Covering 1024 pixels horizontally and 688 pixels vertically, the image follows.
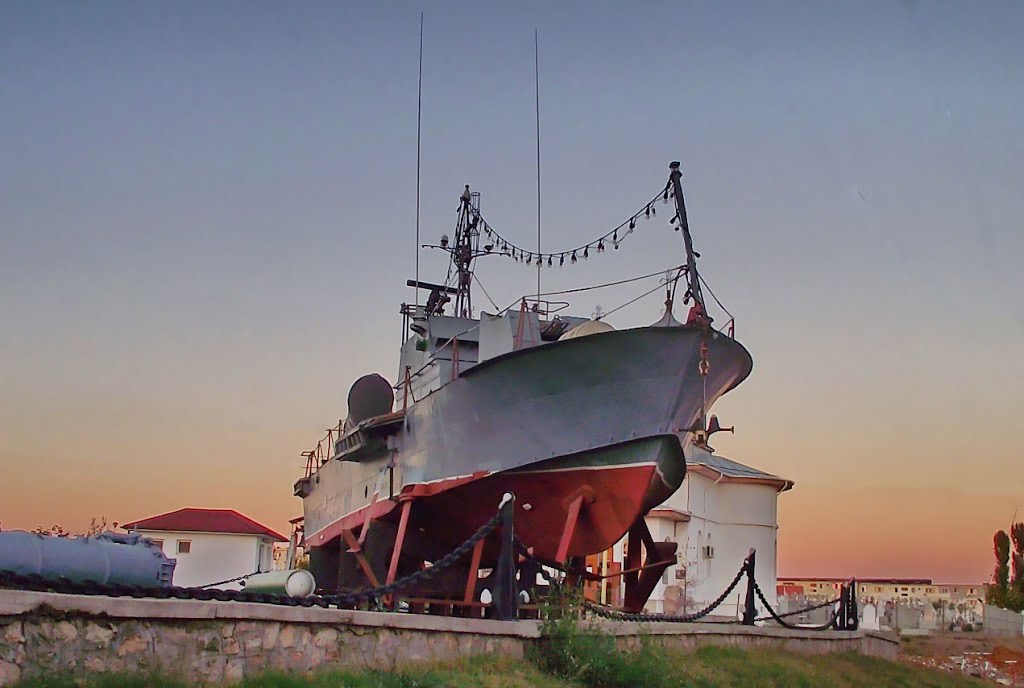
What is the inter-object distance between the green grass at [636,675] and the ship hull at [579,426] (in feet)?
9.20

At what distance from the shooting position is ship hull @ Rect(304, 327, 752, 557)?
15305 millimetres

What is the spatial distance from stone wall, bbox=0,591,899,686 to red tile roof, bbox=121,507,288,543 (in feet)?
118

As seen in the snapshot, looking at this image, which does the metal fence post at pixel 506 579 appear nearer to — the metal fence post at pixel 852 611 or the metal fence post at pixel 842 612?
the metal fence post at pixel 842 612

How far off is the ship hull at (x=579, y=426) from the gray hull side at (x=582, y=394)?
15 mm

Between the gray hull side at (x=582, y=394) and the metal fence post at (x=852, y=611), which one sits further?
the metal fence post at (x=852, y=611)

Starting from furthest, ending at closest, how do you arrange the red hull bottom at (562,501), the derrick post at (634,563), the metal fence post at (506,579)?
the derrick post at (634,563) < the red hull bottom at (562,501) < the metal fence post at (506,579)

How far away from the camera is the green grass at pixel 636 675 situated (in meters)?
7.54

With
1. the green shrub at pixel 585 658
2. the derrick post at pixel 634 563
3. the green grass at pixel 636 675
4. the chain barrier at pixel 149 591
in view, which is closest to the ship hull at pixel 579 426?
the derrick post at pixel 634 563

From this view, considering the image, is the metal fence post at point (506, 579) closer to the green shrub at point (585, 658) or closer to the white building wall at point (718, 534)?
the green shrub at point (585, 658)

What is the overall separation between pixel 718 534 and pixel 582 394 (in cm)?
1934

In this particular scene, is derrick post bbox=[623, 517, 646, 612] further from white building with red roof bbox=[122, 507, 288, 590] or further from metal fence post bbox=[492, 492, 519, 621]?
→ white building with red roof bbox=[122, 507, 288, 590]

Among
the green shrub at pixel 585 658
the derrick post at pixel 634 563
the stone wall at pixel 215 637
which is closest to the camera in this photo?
the stone wall at pixel 215 637

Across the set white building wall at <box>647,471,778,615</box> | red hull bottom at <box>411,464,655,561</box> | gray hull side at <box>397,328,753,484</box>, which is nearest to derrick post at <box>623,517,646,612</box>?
red hull bottom at <box>411,464,655,561</box>

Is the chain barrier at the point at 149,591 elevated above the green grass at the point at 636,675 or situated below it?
above
